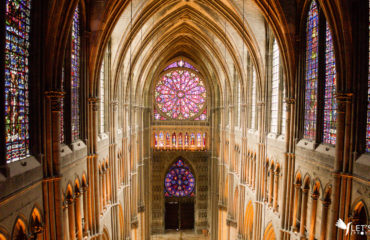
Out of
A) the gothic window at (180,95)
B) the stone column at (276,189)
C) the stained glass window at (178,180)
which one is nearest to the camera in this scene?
the stone column at (276,189)

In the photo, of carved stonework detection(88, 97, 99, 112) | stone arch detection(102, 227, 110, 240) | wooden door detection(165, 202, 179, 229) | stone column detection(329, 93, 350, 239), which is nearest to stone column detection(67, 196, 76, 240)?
carved stonework detection(88, 97, 99, 112)

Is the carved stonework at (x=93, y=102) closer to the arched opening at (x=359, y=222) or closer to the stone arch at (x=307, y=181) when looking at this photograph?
the stone arch at (x=307, y=181)

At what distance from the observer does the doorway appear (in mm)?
34375

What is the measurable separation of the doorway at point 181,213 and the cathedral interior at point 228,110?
7867 millimetres

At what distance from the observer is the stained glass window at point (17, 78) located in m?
7.27

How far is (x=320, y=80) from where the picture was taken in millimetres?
11594

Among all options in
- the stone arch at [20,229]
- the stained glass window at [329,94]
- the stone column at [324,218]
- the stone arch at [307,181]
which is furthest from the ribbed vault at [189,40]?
the stone column at [324,218]

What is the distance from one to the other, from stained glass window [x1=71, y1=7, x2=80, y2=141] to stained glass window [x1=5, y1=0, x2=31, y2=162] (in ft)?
11.8

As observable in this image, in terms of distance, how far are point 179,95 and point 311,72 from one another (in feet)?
73.8

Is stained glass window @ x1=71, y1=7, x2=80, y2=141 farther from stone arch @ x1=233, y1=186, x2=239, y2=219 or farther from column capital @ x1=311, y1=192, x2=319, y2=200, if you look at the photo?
stone arch @ x1=233, y1=186, x2=239, y2=219

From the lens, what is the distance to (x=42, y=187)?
8.56 meters

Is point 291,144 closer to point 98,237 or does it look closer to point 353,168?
point 353,168

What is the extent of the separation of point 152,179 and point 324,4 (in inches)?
1068

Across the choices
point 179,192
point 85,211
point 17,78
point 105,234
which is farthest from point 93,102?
point 179,192
